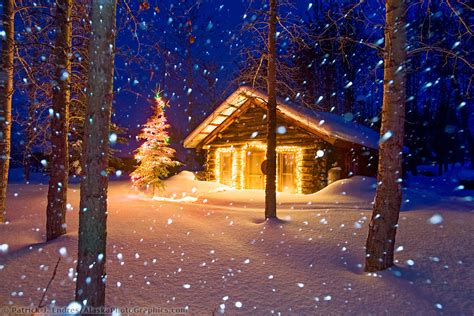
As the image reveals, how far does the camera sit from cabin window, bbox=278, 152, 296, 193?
50.4 ft

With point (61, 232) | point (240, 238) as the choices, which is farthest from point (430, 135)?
point (61, 232)

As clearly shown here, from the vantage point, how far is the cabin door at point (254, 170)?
1673 cm

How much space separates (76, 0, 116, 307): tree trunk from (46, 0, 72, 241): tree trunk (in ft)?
11.0

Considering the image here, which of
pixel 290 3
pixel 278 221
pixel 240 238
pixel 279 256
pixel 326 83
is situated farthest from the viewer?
pixel 326 83

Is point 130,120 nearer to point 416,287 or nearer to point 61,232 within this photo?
point 61,232

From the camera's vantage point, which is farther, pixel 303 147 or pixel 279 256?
pixel 303 147

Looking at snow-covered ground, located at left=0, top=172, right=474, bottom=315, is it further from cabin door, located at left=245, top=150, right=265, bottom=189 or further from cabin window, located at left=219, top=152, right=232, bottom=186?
cabin window, located at left=219, top=152, right=232, bottom=186

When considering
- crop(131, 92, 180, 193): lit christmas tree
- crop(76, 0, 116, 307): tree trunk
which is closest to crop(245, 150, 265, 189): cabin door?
crop(131, 92, 180, 193): lit christmas tree

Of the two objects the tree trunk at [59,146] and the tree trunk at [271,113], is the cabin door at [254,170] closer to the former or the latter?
the tree trunk at [271,113]

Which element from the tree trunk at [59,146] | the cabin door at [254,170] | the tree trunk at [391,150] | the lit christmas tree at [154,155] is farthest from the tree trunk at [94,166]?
the cabin door at [254,170]

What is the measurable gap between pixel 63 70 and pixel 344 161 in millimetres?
11253

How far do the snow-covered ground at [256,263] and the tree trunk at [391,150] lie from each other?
1.18 feet

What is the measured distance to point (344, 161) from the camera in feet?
45.4

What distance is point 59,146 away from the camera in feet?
21.3
